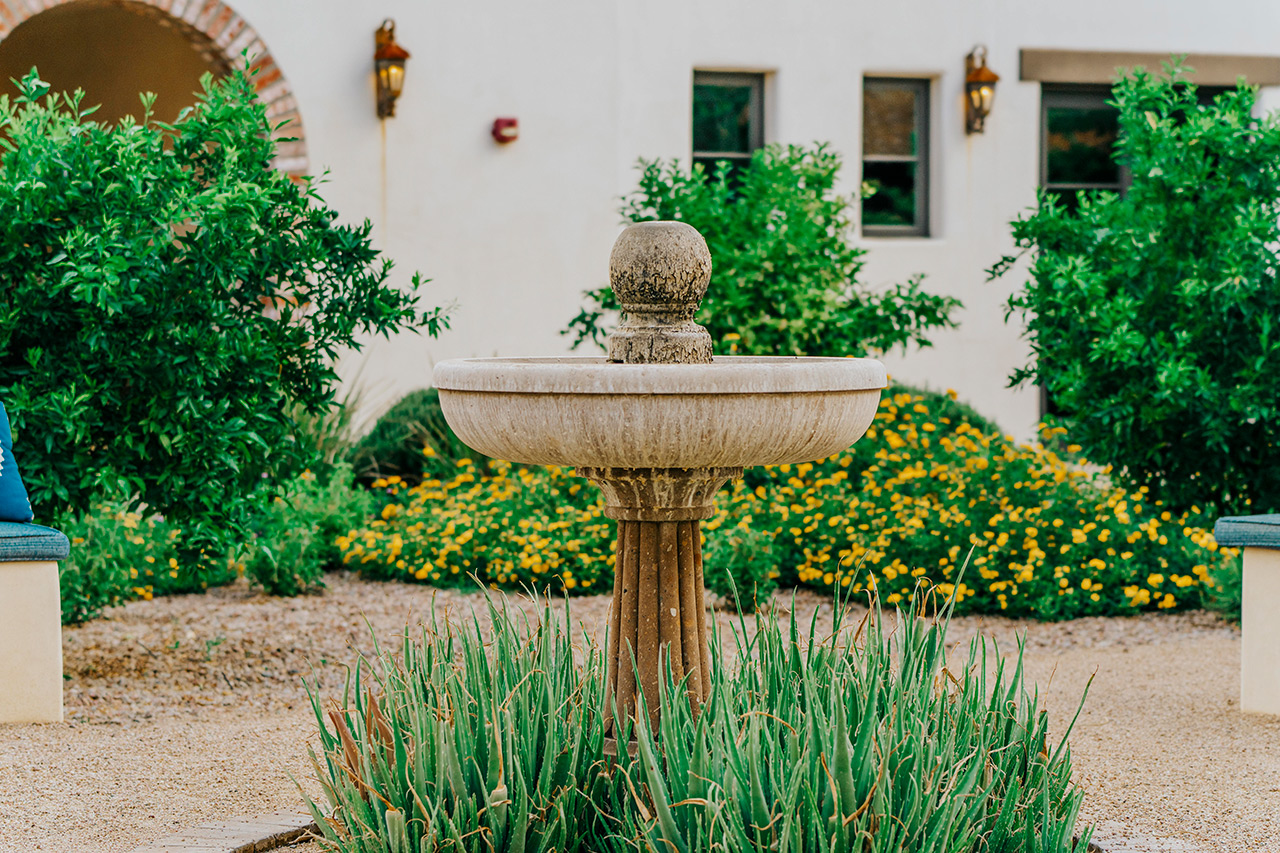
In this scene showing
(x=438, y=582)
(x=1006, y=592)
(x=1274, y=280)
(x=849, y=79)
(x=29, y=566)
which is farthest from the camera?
(x=849, y=79)

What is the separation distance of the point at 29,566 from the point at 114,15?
6772 mm

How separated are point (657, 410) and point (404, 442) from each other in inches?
229

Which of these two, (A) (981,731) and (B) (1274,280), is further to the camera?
(B) (1274,280)

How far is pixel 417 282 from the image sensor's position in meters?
4.91

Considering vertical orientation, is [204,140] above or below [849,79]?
below

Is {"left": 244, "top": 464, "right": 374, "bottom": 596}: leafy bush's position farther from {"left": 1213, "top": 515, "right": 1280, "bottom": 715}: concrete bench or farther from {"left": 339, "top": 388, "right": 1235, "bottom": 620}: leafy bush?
{"left": 1213, "top": 515, "right": 1280, "bottom": 715}: concrete bench

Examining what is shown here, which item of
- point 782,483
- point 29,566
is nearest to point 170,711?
point 29,566

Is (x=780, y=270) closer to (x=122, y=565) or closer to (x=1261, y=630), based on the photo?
(x=1261, y=630)

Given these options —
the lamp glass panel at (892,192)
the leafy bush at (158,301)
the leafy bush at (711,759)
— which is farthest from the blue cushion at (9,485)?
the lamp glass panel at (892,192)

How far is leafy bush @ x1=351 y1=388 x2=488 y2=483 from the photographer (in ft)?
26.9

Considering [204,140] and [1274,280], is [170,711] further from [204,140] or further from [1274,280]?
[1274,280]

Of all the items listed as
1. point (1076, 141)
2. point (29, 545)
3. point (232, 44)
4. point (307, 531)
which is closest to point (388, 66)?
point (232, 44)

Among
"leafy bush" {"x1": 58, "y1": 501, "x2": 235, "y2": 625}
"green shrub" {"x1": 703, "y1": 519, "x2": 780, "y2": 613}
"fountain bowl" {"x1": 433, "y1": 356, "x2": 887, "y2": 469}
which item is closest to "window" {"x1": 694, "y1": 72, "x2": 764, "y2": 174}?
"green shrub" {"x1": 703, "y1": 519, "x2": 780, "y2": 613}

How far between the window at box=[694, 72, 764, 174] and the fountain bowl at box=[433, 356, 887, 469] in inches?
283
